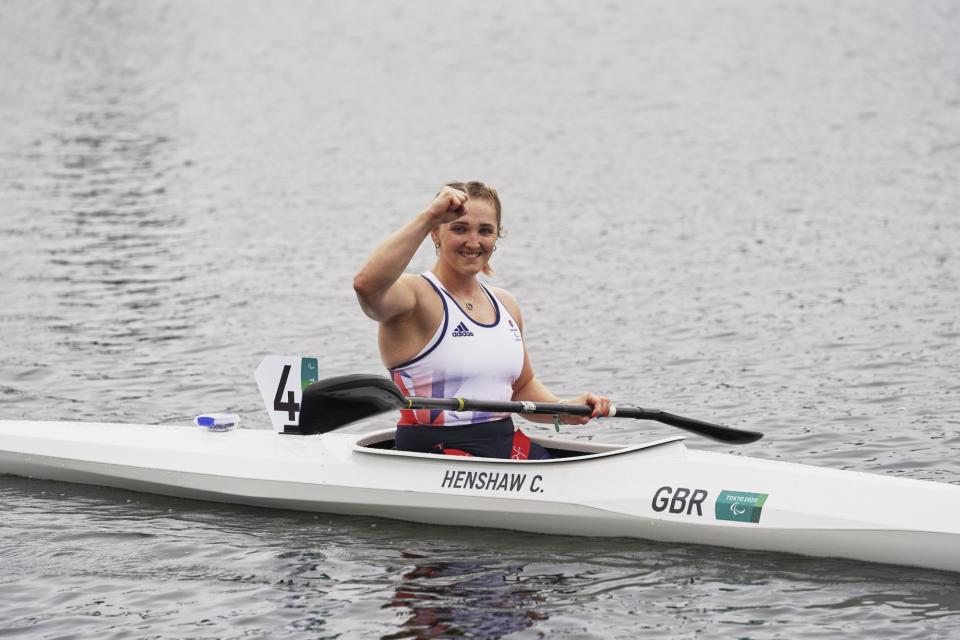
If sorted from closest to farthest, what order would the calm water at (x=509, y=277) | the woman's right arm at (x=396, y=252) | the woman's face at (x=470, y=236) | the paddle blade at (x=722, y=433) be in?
the woman's right arm at (x=396, y=252)
the calm water at (x=509, y=277)
the woman's face at (x=470, y=236)
the paddle blade at (x=722, y=433)

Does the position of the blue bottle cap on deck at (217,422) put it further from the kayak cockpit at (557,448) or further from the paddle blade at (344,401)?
the kayak cockpit at (557,448)

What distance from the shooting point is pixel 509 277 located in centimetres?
1667

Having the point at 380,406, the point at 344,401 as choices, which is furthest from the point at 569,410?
the point at 344,401

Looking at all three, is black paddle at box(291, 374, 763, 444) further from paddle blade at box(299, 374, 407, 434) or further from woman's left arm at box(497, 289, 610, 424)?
woman's left arm at box(497, 289, 610, 424)

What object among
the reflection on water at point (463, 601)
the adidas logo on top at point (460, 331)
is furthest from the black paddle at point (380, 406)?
the reflection on water at point (463, 601)

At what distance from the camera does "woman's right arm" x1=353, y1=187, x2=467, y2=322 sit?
708 centimetres

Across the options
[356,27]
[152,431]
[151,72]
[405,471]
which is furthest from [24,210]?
[356,27]

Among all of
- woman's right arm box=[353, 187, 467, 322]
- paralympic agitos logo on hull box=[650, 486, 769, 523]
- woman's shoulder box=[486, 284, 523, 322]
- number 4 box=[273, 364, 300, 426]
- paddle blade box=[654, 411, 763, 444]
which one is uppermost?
woman's right arm box=[353, 187, 467, 322]

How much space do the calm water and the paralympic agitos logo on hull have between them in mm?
236

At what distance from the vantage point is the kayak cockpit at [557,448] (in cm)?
802

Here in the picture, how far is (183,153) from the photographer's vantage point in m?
25.7

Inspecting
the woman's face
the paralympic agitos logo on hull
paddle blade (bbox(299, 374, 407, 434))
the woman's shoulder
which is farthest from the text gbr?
the woman's face

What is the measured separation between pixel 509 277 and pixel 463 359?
890 centimetres

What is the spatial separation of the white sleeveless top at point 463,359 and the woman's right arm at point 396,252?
1.70 ft
